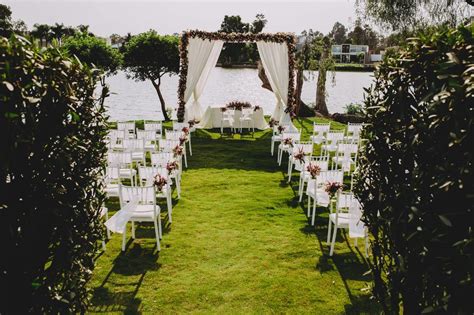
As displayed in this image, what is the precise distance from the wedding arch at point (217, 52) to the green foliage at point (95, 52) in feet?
16.9

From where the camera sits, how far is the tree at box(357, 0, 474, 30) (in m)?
17.9

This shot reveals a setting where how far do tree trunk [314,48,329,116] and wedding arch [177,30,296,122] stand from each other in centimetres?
478

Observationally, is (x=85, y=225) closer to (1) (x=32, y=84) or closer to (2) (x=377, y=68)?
(1) (x=32, y=84)

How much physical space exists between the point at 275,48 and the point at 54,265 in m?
14.1

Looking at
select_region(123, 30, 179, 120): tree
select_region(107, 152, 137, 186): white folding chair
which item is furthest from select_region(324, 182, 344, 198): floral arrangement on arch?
select_region(123, 30, 179, 120): tree

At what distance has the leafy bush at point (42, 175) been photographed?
8.69ft

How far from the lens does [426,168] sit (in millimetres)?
2834

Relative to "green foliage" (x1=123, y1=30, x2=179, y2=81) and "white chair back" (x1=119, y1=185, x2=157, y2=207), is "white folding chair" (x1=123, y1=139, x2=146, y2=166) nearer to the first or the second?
"white chair back" (x1=119, y1=185, x2=157, y2=207)

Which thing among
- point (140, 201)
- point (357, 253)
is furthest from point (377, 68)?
point (140, 201)

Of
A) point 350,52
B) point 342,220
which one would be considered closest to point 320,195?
point 342,220

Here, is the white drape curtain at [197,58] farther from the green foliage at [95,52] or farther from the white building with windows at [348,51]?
the white building with windows at [348,51]

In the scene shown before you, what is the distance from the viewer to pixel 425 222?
2.75m

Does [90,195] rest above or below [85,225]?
above

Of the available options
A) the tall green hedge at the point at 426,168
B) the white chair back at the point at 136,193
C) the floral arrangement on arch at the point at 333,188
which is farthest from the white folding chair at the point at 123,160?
the tall green hedge at the point at 426,168
